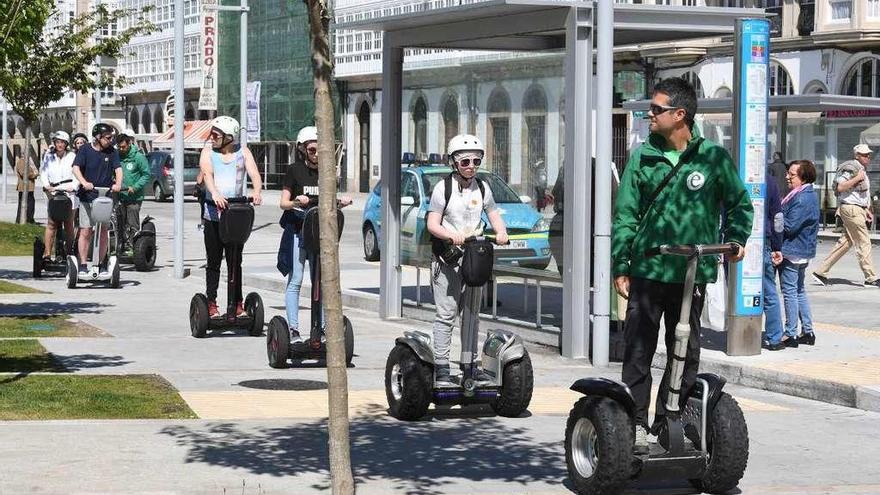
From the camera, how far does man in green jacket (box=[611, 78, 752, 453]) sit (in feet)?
24.7

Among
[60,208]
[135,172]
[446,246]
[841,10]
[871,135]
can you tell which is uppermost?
[841,10]

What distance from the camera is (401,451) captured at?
8.74 m

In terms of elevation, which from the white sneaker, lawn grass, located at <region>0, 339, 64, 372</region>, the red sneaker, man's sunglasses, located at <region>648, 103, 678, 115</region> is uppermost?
man's sunglasses, located at <region>648, 103, 678, 115</region>

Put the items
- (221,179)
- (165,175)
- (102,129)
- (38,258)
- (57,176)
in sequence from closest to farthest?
(221,179) < (102,129) < (38,258) < (57,176) < (165,175)

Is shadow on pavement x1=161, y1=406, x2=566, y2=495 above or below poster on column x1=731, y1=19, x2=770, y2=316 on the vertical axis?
below

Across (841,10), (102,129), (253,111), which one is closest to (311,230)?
(102,129)

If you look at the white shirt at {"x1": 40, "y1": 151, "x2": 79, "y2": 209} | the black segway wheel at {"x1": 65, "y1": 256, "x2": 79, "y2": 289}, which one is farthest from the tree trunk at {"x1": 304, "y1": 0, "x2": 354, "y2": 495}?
the white shirt at {"x1": 40, "y1": 151, "x2": 79, "y2": 209}

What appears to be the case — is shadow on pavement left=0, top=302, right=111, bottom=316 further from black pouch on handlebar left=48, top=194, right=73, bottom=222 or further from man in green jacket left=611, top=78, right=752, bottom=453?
man in green jacket left=611, top=78, right=752, bottom=453

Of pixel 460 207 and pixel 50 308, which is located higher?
pixel 460 207

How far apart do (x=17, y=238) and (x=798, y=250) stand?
56.9 feet

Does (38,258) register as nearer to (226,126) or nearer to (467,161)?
(226,126)

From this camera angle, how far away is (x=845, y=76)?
43.8 metres

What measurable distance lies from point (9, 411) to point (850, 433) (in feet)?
16.0

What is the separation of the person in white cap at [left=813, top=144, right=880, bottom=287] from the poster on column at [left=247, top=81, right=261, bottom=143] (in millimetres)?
17611
